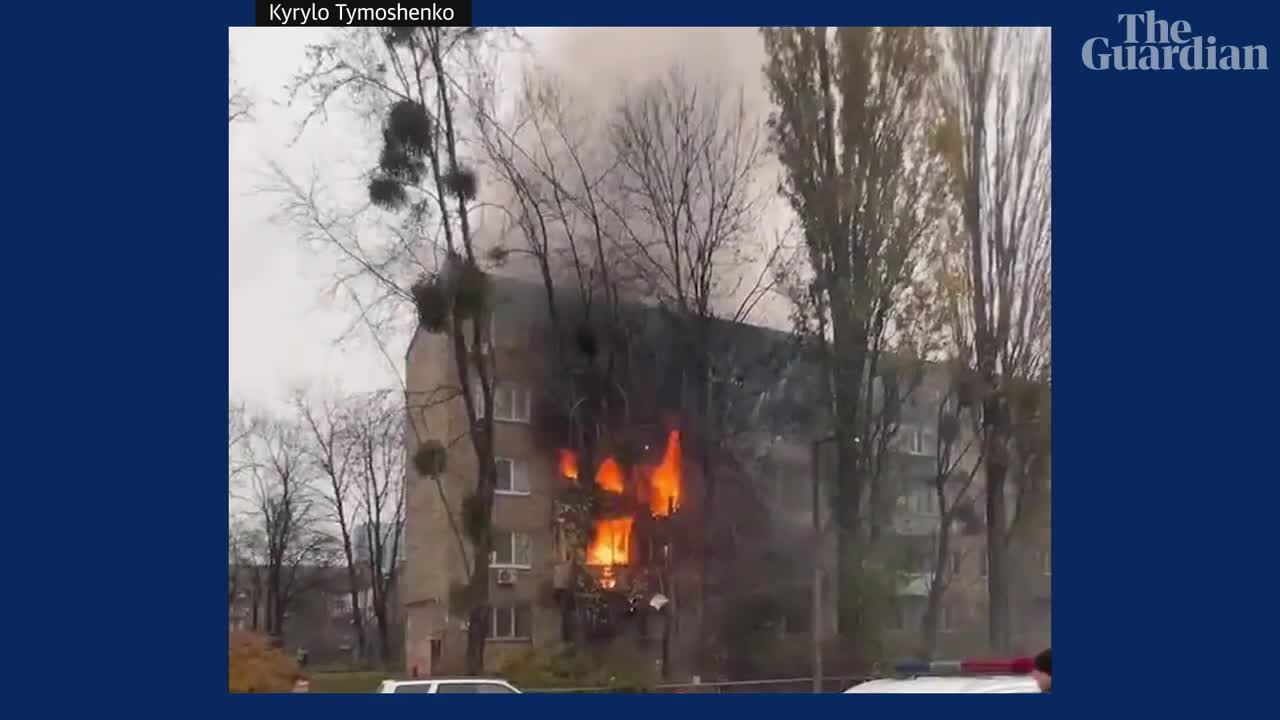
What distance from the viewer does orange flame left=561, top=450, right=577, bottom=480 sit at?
29.0 feet

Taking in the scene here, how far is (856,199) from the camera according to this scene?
9047mm

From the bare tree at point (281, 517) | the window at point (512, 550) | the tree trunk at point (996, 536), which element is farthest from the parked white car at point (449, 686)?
the tree trunk at point (996, 536)

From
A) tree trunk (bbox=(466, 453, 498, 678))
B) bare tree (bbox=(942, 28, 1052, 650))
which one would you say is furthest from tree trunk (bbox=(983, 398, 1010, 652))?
tree trunk (bbox=(466, 453, 498, 678))

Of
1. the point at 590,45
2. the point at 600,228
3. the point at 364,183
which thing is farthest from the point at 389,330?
the point at 590,45

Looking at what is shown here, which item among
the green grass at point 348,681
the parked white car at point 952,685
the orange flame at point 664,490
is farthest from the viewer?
the orange flame at point 664,490

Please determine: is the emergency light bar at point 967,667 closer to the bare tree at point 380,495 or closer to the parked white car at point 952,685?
the parked white car at point 952,685

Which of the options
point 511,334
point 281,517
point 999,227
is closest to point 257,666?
point 281,517

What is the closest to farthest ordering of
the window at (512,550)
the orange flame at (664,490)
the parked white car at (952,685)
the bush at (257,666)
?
1. the parked white car at (952,685)
2. the bush at (257,666)
3. the window at (512,550)
4. the orange flame at (664,490)

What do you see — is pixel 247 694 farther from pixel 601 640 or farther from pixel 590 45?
pixel 590 45

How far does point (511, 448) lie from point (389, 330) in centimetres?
120

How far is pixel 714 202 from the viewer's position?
29.6ft

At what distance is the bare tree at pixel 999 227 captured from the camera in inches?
350

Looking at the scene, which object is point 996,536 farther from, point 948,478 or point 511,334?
point 511,334

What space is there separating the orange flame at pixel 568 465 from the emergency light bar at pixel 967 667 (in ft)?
8.62
